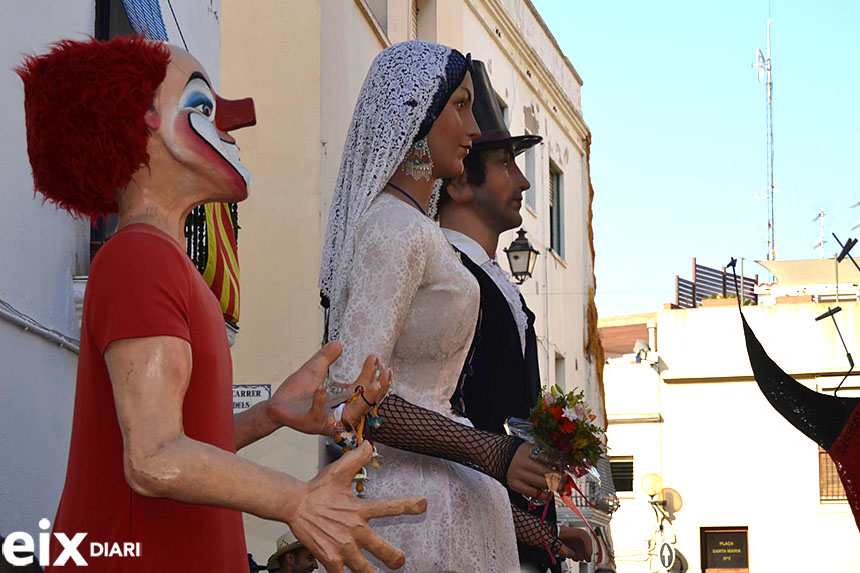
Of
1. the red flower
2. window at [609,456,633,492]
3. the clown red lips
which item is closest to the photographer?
the clown red lips

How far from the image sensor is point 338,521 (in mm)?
2217

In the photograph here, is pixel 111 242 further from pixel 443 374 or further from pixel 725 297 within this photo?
pixel 725 297

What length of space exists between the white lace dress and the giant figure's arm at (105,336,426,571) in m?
0.82

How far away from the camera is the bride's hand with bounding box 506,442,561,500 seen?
3.12 metres

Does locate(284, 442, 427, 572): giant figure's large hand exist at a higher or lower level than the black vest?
lower

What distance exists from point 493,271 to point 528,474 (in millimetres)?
1330

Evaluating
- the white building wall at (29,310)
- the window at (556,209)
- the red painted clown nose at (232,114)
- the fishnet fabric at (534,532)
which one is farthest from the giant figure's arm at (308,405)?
the window at (556,209)

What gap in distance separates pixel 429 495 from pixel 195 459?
103 cm

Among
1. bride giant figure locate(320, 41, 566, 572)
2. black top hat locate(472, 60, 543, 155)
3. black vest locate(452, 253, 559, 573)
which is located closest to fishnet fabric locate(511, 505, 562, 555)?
black vest locate(452, 253, 559, 573)

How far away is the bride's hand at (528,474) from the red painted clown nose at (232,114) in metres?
1.00

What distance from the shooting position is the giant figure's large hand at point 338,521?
7.25 feet

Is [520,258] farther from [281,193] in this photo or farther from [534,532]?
[534,532]

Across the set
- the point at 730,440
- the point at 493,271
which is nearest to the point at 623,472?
the point at 730,440

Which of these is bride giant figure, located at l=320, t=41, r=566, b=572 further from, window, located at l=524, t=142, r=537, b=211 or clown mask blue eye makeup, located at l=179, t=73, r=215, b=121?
window, located at l=524, t=142, r=537, b=211
